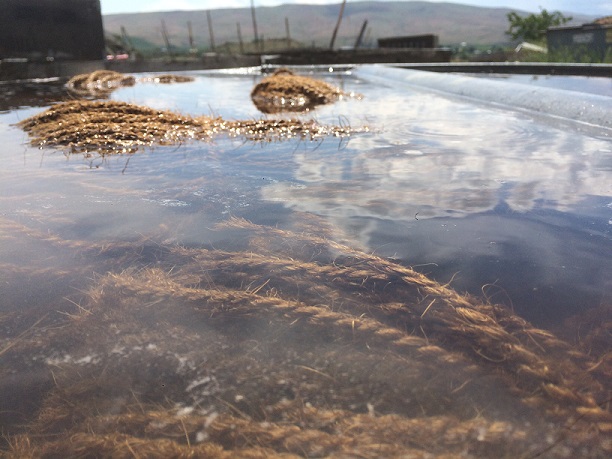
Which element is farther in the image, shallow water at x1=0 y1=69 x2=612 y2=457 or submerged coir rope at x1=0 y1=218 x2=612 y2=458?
shallow water at x1=0 y1=69 x2=612 y2=457

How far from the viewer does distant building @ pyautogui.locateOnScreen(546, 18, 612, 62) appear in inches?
428

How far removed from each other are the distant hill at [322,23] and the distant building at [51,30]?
104m

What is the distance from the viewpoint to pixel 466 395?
83 cm

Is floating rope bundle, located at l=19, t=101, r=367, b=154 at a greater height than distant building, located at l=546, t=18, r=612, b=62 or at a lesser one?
lesser

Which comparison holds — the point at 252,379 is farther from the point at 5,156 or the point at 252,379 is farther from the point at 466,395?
the point at 5,156

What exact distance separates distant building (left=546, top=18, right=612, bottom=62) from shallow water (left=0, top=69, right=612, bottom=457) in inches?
400

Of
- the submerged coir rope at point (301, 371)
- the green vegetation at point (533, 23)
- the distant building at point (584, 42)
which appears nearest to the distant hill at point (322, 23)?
the green vegetation at point (533, 23)

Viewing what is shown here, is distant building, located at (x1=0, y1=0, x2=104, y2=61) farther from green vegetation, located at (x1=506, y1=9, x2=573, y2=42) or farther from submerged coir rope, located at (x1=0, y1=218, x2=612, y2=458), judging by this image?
green vegetation, located at (x1=506, y1=9, x2=573, y2=42)

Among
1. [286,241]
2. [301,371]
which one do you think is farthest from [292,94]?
[301,371]

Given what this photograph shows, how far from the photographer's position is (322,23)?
137 metres

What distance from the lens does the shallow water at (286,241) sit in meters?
0.89

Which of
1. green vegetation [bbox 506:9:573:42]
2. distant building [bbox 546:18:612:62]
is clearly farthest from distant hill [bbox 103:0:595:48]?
distant building [bbox 546:18:612:62]

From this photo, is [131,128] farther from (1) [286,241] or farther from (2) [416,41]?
(2) [416,41]

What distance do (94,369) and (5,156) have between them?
94.6 inches
